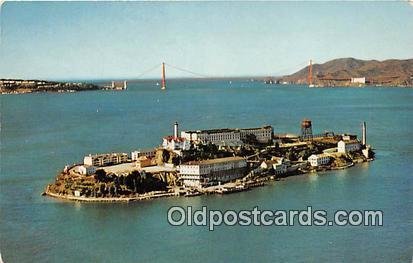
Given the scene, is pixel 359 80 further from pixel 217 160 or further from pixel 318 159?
pixel 217 160

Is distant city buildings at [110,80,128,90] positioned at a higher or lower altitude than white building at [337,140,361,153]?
higher

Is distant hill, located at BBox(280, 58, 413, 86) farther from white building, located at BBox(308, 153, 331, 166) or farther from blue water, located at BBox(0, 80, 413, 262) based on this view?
white building, located at BBox(308, 153, 331, 166)

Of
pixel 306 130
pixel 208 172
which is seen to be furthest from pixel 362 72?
pixel 208 172

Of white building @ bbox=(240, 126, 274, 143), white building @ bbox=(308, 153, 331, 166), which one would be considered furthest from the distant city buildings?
white building @ bbox=(308, 153, 331, 166)

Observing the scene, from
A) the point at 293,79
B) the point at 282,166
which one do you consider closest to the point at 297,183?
the point at 282,166

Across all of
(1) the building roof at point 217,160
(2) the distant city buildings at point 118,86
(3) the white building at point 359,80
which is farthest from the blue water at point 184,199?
(2) the distant city buildings at point 118,86

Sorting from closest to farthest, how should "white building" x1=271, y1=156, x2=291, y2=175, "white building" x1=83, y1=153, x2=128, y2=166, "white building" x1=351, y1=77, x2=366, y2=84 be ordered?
"white building" x1=83, y1=153, x2=128, y2=166, "white building" x1=271, y1=156, x2=291, y2=175, "white building" x1=351, y1=77, x2=366, y2=84

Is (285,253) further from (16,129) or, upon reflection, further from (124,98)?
(124,98)
